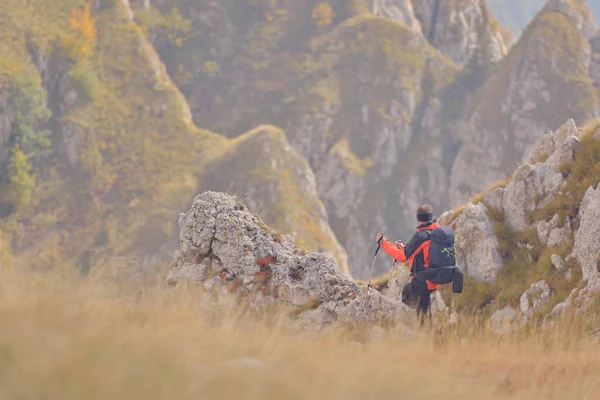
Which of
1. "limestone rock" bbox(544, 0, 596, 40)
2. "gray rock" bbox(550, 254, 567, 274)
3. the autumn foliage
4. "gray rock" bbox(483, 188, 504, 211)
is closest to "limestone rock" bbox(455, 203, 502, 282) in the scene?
"gray rock" bbox(483, 188, 504, 211)

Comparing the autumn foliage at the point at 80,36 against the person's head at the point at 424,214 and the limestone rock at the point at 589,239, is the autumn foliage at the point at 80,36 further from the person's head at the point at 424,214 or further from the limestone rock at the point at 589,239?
the person's head at the point at 424,214

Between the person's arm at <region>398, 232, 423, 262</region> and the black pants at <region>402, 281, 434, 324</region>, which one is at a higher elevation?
the person's arm at <region>398, 232, 423, 262</region>

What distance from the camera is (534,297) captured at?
18312 mm

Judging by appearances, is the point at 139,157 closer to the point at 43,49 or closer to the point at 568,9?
the point at 43,49

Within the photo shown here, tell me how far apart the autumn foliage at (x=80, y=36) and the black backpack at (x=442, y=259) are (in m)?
148

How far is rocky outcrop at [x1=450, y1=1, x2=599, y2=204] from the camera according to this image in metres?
170

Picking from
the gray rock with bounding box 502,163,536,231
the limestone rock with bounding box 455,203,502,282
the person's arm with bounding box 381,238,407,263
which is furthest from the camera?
the gray rock with bounding box 502,163,536,231

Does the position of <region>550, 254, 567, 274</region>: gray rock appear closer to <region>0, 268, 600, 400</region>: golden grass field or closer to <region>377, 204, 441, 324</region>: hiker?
<region>377, 204, 441, 324</region>: hiker

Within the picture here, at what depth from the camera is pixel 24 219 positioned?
124 meters

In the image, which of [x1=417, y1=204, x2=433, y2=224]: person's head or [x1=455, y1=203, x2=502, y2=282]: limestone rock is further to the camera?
[x1=455, y1=203, x2=502, y2=282]: limestone rock

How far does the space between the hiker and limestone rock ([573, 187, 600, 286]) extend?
4955 millimetres

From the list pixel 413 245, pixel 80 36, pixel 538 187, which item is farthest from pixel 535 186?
pixel 80 36

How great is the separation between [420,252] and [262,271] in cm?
479

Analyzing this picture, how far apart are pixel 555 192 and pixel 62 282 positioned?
1791 cm
